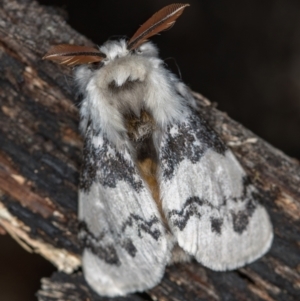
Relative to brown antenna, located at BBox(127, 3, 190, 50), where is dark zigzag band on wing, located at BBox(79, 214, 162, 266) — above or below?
below

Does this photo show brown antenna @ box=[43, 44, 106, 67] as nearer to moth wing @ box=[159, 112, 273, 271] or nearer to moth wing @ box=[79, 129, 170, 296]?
moth wing @ box=[79, 129, 170, 296]

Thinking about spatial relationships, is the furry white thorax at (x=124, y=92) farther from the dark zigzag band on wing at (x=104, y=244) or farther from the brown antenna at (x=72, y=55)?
the dark zigzag band on wing at (x=104, y=244)

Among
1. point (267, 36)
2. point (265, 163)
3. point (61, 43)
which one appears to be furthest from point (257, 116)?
point (61, 43)

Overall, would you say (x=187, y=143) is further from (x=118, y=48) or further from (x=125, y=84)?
(x=118, y=48)

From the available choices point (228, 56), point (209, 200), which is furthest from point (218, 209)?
point (228, 56)

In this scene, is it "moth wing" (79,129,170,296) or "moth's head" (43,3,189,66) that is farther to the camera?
"moth wing" (79,129,170,296)

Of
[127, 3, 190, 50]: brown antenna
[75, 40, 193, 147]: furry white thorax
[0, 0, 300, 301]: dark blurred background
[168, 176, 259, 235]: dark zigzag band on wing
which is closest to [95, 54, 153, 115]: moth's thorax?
[75, 40, 193, 147]: furry white thorax

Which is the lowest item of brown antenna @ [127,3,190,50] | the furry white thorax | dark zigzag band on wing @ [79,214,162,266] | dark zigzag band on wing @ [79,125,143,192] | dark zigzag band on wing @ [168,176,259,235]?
dark zigzag band on wing @ [168,176,259,235]

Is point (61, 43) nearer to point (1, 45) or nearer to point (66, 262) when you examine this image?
point (1, 45)
